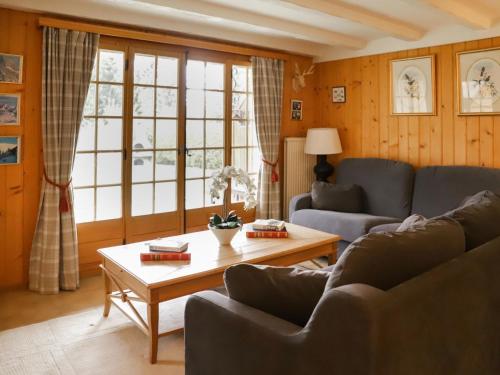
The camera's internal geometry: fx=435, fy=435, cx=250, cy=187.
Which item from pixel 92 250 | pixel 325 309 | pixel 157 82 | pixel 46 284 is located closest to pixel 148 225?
pixel 92 250

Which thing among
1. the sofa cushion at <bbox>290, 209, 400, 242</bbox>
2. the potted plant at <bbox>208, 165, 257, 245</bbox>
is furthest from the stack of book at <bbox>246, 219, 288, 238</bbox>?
the sofa cushion at <bbox>290, 209, 400, 242</bbox>

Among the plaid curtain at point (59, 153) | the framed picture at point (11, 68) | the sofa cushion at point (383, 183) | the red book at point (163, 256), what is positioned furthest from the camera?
the sofa cushion at point (383, 183)

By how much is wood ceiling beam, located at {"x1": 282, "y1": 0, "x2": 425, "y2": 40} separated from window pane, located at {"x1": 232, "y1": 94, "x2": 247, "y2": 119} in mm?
1568

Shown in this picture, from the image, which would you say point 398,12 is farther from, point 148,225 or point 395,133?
point 148,225

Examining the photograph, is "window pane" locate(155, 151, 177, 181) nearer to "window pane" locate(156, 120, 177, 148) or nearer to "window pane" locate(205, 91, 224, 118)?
"window pane" locate(156, 120, 177, 148)

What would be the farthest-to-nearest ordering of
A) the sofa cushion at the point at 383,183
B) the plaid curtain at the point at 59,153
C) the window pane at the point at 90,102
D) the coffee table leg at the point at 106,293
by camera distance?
the sofa cushion at the point at 383,183 < the window pane at the point at 90,102 < the plaid curtain at the point at 59,153 < the coffee table leg at the point at 106,293

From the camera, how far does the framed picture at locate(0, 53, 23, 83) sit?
10.5 feet

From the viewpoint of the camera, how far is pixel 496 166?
3.82 meters

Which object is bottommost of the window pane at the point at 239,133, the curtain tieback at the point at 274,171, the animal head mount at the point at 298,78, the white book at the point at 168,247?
the white book at the point at 168,247

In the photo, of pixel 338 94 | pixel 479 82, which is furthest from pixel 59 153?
pixel 479 82

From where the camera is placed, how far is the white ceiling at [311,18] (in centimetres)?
326

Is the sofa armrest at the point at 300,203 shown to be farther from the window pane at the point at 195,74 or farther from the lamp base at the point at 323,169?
the window pane at the point at 195,74

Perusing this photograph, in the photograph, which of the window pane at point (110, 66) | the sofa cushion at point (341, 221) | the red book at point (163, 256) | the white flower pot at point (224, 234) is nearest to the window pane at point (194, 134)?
the window pane at point (110, 66)

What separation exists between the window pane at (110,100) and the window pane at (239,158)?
1361mm
